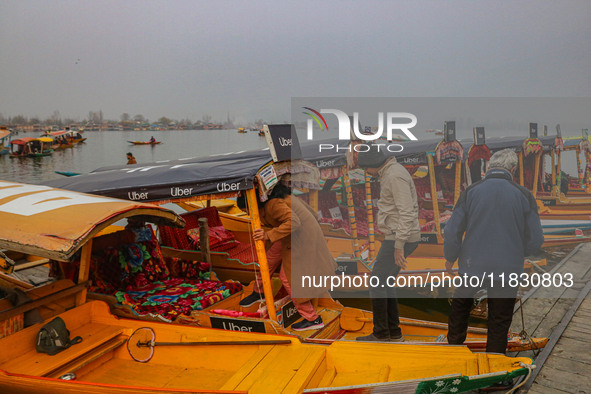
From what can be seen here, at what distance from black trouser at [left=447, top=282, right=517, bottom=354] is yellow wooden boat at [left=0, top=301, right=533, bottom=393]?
50 cm

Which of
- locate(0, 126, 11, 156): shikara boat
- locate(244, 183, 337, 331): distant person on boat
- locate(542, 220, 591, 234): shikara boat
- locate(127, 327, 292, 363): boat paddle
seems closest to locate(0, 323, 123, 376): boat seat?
locate(127, 327, 292, 363): boat paddle

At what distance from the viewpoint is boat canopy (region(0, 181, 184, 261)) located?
12.2ft

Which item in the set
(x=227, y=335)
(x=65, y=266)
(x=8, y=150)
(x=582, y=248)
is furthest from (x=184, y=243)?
(x=8, y=150)

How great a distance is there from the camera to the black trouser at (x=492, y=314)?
3.89 meters

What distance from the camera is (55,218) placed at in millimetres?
4113

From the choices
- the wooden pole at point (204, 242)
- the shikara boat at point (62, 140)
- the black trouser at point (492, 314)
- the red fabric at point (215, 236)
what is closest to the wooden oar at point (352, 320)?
the black trouser at point (492, 314)

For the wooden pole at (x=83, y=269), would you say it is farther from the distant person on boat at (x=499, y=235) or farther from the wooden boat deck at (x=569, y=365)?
the wooden boat deck at (x=569, y=365)

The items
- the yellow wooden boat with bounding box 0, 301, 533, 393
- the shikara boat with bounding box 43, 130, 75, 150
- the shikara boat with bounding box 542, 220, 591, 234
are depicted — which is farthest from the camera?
the shikara boat with bounding box 43, 130, 75, 150

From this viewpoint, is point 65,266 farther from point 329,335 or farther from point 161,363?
point 329,335

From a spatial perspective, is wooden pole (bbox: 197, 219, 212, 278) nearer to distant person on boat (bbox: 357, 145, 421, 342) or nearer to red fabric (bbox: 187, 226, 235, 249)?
red fabric (bbox: 187, 226, 235, 249)

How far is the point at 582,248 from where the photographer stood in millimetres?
9367

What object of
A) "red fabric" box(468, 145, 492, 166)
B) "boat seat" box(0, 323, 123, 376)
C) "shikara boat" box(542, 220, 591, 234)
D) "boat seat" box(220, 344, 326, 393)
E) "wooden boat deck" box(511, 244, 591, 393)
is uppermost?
"red fabric" box(468, 145, 492, 166)

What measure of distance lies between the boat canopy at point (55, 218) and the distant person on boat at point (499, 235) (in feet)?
9.32

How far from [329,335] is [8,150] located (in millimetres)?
62208
